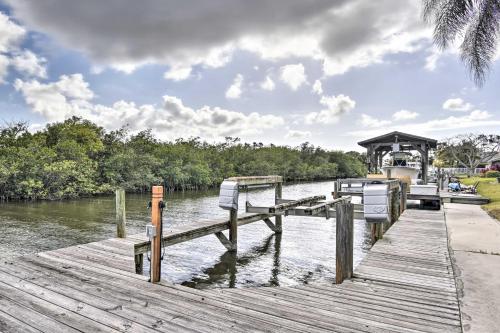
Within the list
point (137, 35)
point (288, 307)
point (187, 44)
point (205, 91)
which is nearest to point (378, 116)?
point (205, 91)

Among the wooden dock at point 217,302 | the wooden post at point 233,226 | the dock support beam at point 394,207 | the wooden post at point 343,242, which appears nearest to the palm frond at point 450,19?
the dock support beam at point 394,207

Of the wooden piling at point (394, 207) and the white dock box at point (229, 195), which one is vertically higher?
the white dock box at point (229, 195)

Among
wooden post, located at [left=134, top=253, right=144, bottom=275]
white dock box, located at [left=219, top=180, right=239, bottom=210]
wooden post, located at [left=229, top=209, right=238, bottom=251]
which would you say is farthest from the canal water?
white dock box, located at [left=219, top=180, right=239, bottom=210]

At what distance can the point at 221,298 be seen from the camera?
3.50m

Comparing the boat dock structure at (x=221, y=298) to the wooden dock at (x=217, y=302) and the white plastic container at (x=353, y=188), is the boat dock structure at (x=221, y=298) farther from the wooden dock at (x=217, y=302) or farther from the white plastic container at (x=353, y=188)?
the white plastic container at (x=353, y=188)

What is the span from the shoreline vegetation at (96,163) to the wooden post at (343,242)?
19.9 meters

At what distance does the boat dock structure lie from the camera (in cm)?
290

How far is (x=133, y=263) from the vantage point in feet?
16.1

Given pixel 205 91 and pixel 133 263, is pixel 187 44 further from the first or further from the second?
→ pixel 133 263

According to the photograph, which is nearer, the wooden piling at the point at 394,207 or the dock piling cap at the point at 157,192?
the dock piling cap at the point at 157,192

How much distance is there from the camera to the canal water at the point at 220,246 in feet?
20.8

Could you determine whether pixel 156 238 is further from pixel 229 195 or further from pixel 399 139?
pixel 399 139

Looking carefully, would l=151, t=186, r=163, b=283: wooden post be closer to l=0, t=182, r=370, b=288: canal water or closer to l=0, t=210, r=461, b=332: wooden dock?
l=0, t=210, r=461, b=332: wooden dock

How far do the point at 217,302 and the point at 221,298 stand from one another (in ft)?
0.37
